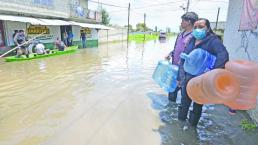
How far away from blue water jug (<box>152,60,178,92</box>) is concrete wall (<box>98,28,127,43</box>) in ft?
76.3

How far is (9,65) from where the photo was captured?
10.4 meters

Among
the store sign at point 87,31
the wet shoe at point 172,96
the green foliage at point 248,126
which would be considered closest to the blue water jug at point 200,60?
the green foliage at point 248,126

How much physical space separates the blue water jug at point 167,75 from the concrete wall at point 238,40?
1.45 meters

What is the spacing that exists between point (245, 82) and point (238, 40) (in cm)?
286

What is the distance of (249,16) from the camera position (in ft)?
14.6

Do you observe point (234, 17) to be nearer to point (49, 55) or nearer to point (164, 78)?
point (164, 78)

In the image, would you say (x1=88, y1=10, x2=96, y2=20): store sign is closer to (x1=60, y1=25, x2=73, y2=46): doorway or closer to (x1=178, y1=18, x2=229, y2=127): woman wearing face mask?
(x1=60, y1=25, x2=73, y2=46): doorway

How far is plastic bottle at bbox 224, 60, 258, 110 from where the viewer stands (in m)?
2.82

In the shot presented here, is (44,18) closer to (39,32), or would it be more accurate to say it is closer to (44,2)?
(39,32)

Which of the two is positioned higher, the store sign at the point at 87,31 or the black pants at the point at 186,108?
the store sign at the point at 87,31

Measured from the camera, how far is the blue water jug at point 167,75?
452 cm

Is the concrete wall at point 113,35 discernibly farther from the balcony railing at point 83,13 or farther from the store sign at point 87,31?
the store sign at point 87,31

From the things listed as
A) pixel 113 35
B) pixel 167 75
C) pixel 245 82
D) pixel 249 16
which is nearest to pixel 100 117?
pixel 167 75

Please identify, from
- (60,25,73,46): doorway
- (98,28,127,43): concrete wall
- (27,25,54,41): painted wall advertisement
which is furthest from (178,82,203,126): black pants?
(98,28,127,43): concrete wall
